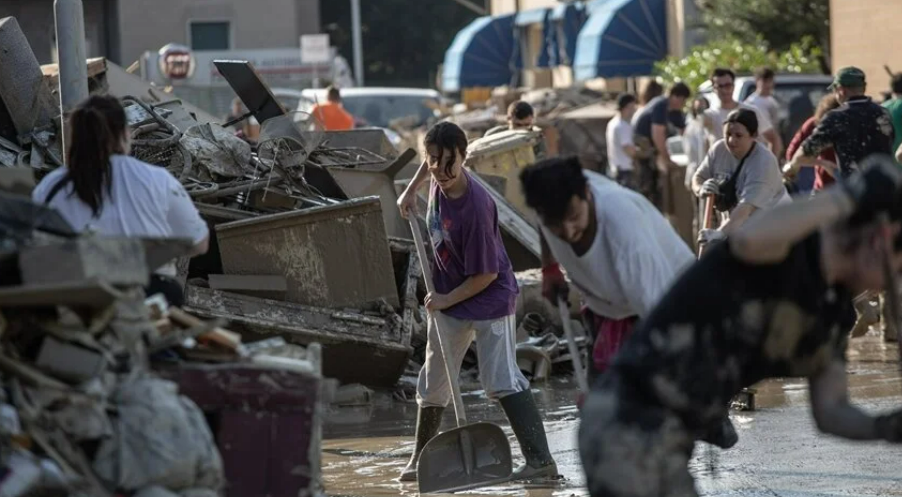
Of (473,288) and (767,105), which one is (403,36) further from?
(473,288)

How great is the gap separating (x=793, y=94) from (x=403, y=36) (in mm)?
42402

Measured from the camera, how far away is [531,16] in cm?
4222

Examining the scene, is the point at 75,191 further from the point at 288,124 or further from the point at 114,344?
the point at 288,124

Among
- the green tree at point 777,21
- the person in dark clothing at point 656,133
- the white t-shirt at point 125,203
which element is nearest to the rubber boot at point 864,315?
the person in dark clothing at point 656,133

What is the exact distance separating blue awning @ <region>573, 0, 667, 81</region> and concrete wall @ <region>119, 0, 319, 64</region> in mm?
10245

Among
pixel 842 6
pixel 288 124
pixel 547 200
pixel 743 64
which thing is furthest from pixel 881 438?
pixel 743 64

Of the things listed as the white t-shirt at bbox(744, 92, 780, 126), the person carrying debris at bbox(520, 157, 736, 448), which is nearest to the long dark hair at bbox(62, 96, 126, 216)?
the person carrying debris at bbox(520, 157, 736, 448)

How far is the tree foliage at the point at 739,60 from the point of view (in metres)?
26.2

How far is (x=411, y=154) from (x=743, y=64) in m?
16.6

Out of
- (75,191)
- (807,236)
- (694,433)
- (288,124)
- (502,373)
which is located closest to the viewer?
(807,236)

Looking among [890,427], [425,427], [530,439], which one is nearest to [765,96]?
[425,427]

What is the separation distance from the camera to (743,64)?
2650 cm

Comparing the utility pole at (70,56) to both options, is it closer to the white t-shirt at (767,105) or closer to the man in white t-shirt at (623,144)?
the white t-shirt at (767,105)

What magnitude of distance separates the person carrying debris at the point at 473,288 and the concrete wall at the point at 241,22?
3298 centimetres
